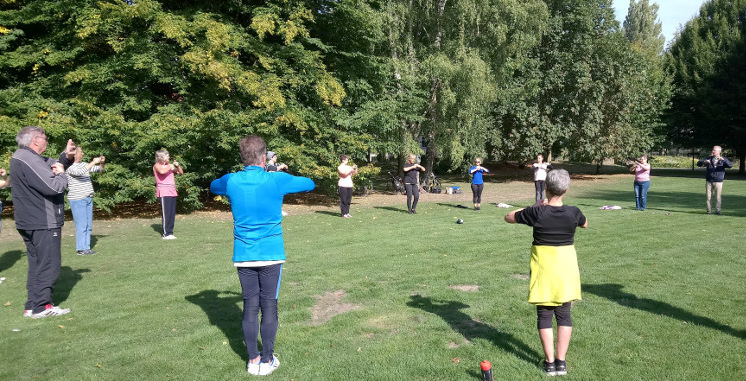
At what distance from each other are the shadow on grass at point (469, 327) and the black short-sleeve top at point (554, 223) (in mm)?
1211

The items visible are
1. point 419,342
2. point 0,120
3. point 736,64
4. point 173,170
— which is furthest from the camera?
point 736,64

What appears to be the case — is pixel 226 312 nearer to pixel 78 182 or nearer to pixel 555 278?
pixel 555 278

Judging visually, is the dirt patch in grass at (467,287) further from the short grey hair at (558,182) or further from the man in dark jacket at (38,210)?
the man in dark jacket at (38,210)

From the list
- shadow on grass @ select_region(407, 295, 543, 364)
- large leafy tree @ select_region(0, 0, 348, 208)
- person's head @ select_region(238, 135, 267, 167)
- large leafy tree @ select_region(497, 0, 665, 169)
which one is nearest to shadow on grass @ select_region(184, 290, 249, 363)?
person's head @ select_region(238, 135, 267, 167)

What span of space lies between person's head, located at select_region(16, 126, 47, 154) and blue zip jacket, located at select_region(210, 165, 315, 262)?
304 centimetres

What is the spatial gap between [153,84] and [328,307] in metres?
15.1

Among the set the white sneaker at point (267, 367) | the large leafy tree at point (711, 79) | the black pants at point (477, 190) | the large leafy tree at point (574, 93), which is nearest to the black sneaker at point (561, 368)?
the white sneaker at point (267, 367)

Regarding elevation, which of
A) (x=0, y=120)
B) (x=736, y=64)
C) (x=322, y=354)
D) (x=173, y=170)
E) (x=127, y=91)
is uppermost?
(x=736, y=64)

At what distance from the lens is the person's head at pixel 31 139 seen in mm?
5590

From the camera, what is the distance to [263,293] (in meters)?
4.28

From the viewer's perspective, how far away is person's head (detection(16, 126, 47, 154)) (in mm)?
5590

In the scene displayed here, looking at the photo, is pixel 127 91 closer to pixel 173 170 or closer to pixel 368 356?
pixel 173 170

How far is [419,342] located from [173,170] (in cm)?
834

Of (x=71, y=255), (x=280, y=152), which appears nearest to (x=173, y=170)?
(x=71, y=255)
